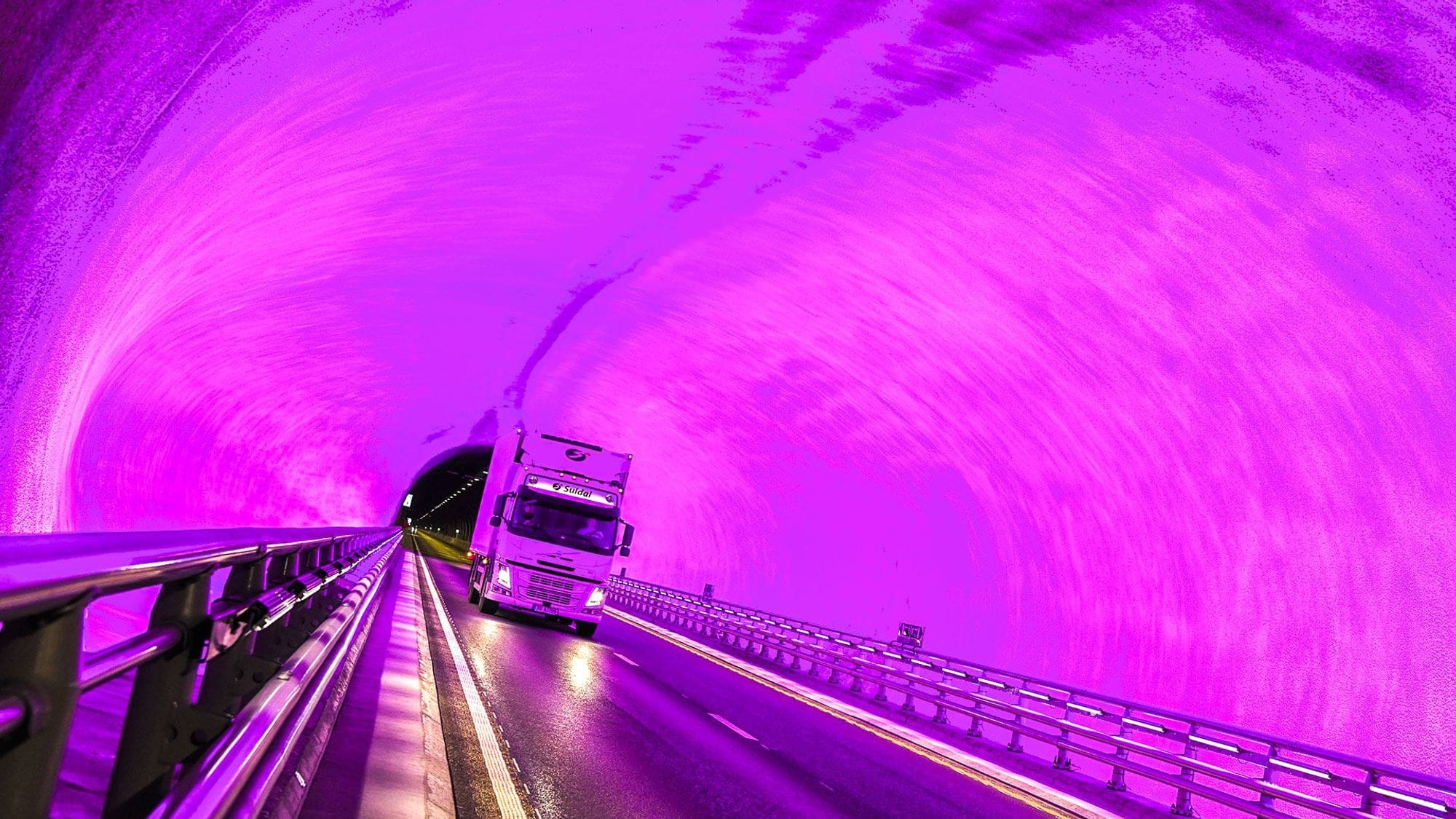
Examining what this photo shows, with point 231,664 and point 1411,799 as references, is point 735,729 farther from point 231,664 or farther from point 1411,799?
point 231,664

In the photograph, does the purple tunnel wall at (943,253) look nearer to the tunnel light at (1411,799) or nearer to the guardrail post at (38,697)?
the tunnel light at (1411,799)

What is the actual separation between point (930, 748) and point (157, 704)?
13489 millimetres

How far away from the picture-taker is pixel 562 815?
26.2ft

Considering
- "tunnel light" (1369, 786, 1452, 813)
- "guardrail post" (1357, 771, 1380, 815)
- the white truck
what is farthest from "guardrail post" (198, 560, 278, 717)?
the white truck

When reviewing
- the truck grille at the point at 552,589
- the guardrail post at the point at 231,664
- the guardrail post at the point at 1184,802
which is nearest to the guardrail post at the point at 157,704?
the guardrail post at the point at 231,664

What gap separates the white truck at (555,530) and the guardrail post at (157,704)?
23.7 metres

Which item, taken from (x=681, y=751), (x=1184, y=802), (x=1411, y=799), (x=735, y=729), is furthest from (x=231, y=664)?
(x=1184, y=802)

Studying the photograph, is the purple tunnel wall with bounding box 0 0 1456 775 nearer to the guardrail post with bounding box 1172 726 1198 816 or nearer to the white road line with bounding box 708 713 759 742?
the guardrail post with bounding box 1172 726 1198 816

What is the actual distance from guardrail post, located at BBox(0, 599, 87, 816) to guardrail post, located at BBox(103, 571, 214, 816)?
1.37 metres

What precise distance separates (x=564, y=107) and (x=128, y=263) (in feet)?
17.7

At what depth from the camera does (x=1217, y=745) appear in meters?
13.8

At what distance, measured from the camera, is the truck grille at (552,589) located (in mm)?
27984

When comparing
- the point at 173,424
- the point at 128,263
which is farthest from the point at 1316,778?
the point at 173,424

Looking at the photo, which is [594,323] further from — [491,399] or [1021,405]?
[491,399]
